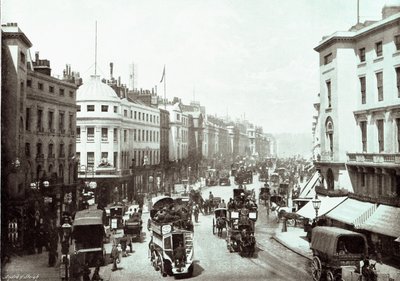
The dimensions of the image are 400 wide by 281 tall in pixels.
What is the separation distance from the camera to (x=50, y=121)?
26672mm

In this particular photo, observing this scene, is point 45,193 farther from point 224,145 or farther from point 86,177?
point 224,145

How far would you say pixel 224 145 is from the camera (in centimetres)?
9812

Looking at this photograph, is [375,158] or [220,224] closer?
[375,158]

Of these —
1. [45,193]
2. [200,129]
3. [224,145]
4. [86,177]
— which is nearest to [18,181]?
[45,193]

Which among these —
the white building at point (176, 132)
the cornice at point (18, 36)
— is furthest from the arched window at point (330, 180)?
the white building at point (176, 132)

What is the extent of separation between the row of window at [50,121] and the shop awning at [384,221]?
18.3 meters

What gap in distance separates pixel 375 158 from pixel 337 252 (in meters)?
8.92

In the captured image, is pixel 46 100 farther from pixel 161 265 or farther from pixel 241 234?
pixel 241 234

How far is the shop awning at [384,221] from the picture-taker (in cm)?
1772

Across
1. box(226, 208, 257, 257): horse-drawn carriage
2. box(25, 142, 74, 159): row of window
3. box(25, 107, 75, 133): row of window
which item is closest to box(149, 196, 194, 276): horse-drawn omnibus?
box(226, 208, 257, 257): horse-drawn carriage

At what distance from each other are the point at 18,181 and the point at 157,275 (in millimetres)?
9214

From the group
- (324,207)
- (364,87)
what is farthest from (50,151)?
(364,87)

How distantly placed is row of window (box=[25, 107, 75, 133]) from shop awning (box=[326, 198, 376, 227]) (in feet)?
57.0

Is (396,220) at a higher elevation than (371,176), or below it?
below
